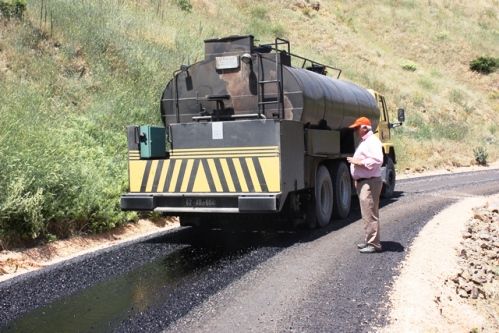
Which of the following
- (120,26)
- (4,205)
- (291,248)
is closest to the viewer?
(4,205)

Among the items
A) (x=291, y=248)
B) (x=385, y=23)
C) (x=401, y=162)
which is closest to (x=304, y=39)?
(x=385, y=23)

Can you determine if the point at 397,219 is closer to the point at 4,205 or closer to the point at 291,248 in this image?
the point at 291,248

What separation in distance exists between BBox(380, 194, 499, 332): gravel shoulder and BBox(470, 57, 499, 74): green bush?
3869 centimetres

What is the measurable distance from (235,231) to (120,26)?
40.7 feet

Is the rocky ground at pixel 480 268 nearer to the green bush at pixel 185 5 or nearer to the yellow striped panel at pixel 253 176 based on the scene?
the yellow striped panel at pixel 253 176

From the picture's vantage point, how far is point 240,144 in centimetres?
827

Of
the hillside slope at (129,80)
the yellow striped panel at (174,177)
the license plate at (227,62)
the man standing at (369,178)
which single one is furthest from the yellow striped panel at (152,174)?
the man standing at (369,178)

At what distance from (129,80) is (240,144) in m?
8.87

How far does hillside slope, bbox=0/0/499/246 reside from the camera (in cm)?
875

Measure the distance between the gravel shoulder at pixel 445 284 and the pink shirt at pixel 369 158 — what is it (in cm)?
127

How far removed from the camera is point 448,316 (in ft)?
18.0

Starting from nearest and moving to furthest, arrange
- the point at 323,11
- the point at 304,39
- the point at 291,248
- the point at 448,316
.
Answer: the point at 448,316 → the point at 291,248 → the point at 304,39 → the point at 323,11

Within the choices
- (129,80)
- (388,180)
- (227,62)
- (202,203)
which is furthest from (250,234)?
(129,80)

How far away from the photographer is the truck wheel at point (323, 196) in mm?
9742
